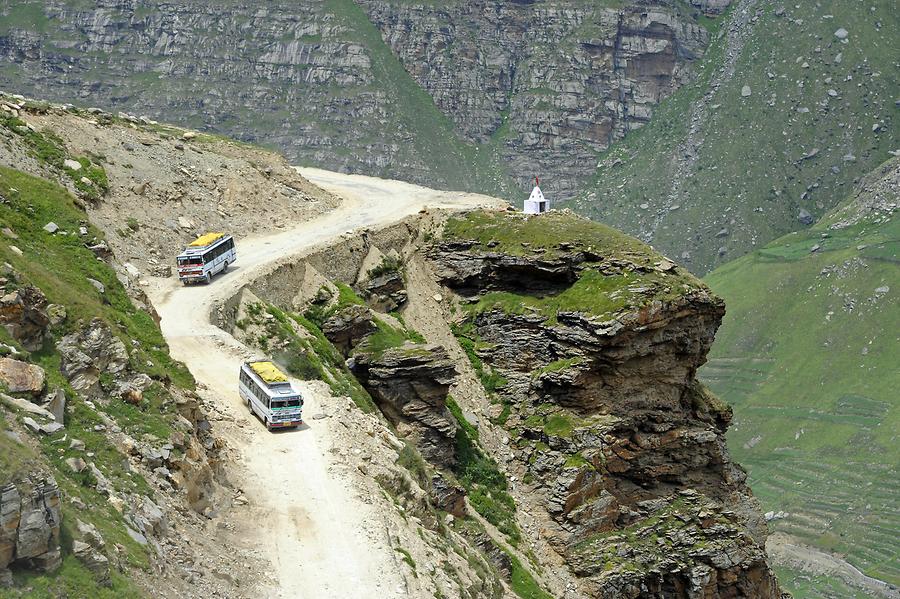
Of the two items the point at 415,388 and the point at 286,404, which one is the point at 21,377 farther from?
the point at 415,388

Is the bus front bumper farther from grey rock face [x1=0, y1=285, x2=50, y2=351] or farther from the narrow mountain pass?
grey rock face [x1=0, y1=285, x2=50, y2=351]

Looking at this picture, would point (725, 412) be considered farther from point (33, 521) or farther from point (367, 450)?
point (33, 521)

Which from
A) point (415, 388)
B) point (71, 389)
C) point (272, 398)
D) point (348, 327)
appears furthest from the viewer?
point (348, 327)

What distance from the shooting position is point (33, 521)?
2602 cm

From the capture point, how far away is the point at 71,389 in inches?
1351

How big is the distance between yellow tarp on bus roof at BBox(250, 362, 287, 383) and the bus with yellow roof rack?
15.4 metres

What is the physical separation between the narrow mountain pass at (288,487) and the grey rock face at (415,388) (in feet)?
26.1

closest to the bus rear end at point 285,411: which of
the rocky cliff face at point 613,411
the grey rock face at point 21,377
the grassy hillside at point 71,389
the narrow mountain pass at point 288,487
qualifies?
the narrow mountain pass at point 288,487

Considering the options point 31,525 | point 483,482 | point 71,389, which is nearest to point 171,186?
point 483,482

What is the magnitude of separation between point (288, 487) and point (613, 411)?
33.3 metres

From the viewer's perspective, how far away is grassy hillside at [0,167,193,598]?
2719 cm

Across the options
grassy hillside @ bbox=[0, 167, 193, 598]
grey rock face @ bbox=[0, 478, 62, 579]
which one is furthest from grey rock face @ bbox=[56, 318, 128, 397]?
grey rock face @ bbox=[0, 478, 62, 579]

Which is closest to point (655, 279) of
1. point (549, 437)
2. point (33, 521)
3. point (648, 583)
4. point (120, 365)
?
point (549, 437)

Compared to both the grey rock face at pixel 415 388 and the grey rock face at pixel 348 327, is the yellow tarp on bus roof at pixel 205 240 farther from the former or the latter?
the grey rock face at pixel 415 388
